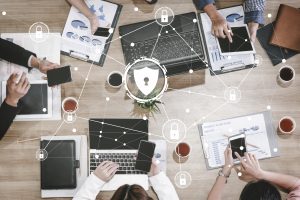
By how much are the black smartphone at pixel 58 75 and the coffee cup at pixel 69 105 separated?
105mm

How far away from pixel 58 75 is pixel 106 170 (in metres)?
0.58

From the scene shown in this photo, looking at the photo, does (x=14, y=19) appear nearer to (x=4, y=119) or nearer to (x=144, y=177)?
(x=4, y=119)

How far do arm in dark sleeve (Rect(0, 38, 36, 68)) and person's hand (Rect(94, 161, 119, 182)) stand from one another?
2.28 feet

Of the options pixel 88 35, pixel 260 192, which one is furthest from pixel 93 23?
pixel 260 192

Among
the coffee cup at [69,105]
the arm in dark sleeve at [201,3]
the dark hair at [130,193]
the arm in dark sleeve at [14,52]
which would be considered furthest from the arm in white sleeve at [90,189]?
the arm in dark sleeve at [201,3]

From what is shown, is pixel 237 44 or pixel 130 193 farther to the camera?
Result: pixel 237 44

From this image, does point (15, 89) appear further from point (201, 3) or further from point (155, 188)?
point (201, 3)

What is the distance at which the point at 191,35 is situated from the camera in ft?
8.96

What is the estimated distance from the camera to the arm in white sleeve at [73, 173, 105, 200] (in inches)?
103

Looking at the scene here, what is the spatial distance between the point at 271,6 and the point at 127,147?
3.67ft

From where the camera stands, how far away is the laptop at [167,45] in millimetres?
2709

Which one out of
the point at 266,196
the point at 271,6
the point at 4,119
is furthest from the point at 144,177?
the point at 271,6

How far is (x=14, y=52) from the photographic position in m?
2.69

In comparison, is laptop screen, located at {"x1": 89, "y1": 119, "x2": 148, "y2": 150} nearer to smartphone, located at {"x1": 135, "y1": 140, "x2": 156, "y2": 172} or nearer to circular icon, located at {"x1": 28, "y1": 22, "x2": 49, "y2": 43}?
smartphone, located at {"x1": 135, "y1": 140, "x2": 156, "y2": 172}
